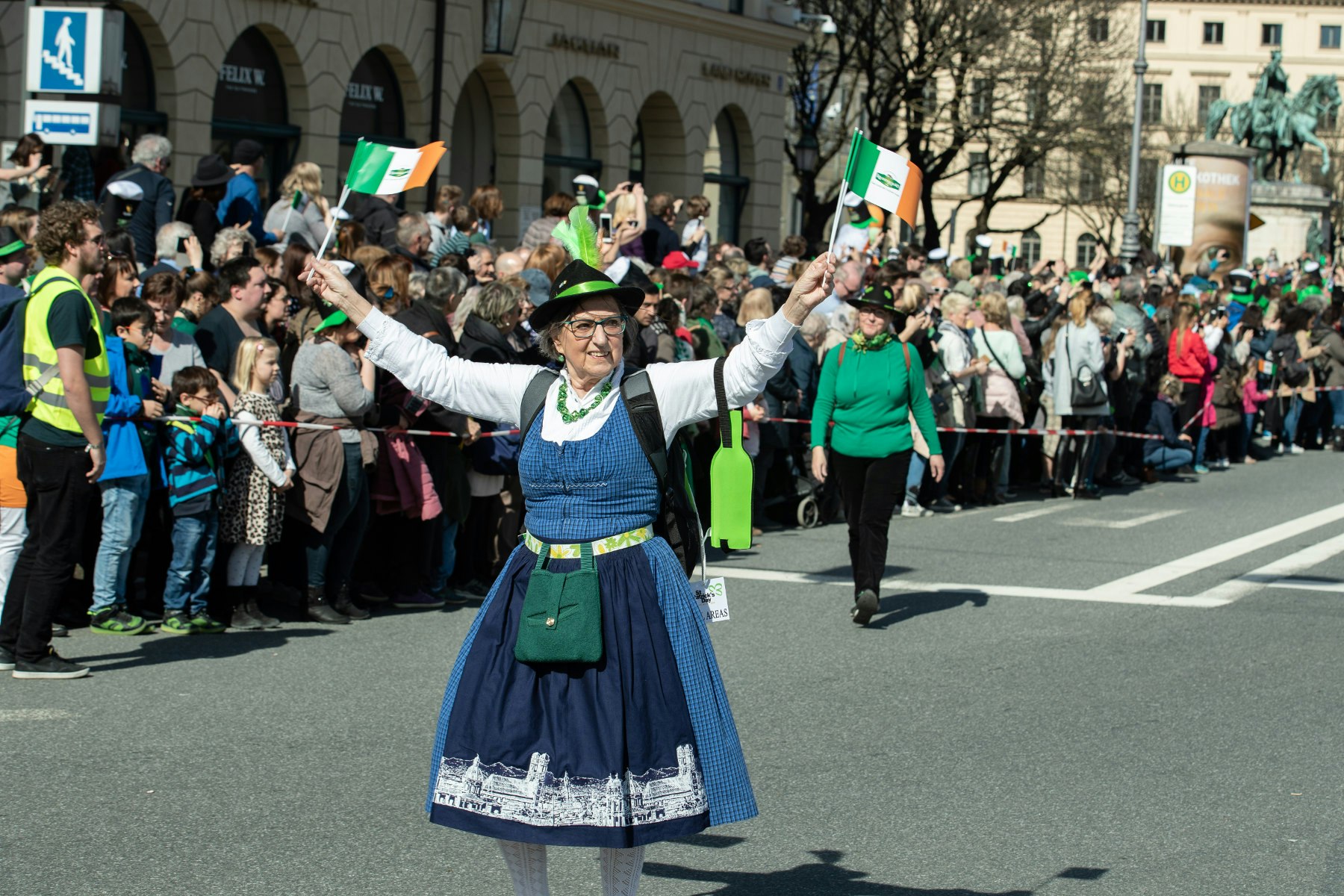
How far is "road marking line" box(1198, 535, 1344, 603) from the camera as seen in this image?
11.4 m

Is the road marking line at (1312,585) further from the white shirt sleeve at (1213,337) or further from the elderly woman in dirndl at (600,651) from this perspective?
the white shirt sleeve at (1213,337)

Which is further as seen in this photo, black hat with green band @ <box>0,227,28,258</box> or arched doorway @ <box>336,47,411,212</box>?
arched doorway @ <box>336,47,411,212</box>

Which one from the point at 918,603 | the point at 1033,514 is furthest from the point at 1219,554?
the point at 918,603

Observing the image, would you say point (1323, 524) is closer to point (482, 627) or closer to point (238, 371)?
point (238, 371)

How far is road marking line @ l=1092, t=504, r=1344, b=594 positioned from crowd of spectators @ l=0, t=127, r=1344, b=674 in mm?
2162

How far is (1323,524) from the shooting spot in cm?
1505

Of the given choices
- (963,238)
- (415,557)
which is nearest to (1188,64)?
(963,238)

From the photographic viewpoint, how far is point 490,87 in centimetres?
2742

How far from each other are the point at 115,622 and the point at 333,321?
6.16ft

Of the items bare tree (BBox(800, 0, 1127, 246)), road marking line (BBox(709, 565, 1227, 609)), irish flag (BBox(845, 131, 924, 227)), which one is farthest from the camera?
bare tree (BBox(800, 0, 1127, 246))

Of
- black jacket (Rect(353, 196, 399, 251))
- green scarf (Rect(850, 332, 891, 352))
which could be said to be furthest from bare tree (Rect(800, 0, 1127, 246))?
green scarf (Rect(850, 332, 891, 352))

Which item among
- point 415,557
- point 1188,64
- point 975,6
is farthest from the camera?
point 1188,64

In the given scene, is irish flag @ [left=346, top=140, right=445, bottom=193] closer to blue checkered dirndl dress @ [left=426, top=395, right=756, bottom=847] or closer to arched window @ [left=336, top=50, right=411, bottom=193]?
blue checkered dirndl dress @ [left=426, top=395, right=756, bottom=847]

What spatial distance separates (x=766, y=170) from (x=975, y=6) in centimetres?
888
